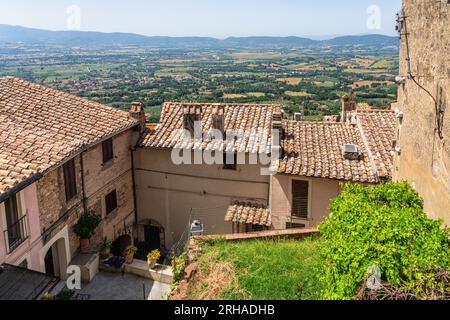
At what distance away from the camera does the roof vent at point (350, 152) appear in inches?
601

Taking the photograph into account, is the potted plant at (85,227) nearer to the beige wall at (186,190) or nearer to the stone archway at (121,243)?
the stone archway at (121,243)

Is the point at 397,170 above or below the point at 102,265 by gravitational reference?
above

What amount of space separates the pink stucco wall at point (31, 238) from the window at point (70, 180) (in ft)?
5.53

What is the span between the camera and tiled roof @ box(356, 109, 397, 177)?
14.5 meters

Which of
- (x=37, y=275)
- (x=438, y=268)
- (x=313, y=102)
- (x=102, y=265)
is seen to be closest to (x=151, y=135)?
(x=102, y=265)

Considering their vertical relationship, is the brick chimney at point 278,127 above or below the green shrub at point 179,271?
above

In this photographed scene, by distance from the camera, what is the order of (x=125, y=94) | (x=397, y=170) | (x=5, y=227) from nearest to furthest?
(x=5, y=227) → (x=397, y=170) → (x=125, y=94)

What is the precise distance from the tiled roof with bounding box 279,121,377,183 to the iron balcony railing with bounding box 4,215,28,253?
8.25m

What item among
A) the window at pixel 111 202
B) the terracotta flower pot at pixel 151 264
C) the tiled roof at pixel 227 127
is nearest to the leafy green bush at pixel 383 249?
the terracotta flower pot at pixel 151 264

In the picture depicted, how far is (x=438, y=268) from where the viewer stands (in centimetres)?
558

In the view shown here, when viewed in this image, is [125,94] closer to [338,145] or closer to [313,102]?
[313,102]

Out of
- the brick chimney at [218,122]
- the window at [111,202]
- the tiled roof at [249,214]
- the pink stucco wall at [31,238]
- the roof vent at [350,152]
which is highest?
the brick chimney at [218,122]
